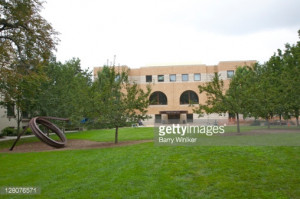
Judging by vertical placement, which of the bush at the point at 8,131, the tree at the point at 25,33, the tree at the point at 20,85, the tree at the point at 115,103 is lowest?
the bush at the point at 8,131

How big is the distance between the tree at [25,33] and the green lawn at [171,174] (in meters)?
10.8

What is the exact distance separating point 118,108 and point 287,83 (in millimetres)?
14067

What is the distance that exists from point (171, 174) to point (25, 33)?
17.7m

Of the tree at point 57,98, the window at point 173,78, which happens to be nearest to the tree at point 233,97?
the tree at point 57,98

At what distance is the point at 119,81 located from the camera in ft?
54.7

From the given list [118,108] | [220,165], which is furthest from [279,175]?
[118,108]

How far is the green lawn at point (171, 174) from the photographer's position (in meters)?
6.80

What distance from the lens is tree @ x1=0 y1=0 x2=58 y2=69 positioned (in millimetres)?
18172

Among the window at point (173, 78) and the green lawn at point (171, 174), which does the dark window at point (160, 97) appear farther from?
the green lawn at point (171, 174)

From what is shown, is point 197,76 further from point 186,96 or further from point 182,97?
point 182,97

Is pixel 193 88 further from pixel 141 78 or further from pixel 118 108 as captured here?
pixel 118 108

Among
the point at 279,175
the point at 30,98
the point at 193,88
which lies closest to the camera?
the point at 279,175

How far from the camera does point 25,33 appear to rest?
20.1 meters

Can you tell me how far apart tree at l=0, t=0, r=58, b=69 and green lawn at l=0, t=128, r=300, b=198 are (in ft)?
35.5
